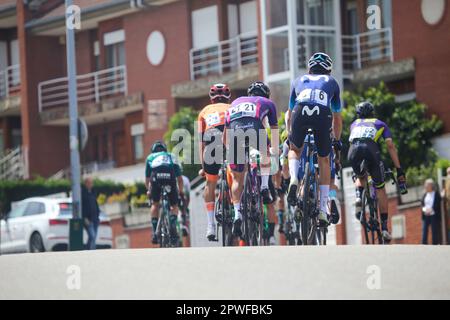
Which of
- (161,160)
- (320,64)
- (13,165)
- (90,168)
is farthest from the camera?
(90,168)

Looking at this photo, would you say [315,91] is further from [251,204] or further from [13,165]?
[13,165]

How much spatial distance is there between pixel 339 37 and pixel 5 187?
11382 mm

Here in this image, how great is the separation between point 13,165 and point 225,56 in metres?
9.27

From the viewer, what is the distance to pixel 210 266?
1738cm

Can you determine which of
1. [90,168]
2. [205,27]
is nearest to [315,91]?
[205,27]

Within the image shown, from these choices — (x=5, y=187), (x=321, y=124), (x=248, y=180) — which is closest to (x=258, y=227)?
(x=248, y=180)

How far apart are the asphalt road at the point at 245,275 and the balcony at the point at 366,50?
22.3 meters

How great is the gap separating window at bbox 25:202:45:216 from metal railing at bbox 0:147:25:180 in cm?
1207

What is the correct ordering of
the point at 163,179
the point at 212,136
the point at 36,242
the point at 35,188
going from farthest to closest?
the point at 35,188, the point at 36,242, the point at 163,179, the point at 212,136

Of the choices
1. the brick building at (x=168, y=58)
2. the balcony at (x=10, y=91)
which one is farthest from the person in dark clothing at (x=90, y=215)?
the balcony at (x=10, y=91)

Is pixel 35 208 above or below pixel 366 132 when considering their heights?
below

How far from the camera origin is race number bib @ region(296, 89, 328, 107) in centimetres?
2055

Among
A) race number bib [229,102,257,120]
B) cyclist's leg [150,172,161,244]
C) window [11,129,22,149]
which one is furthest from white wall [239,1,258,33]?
race number bib [229,102,257,120]

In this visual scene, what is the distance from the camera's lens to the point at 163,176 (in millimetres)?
25719
